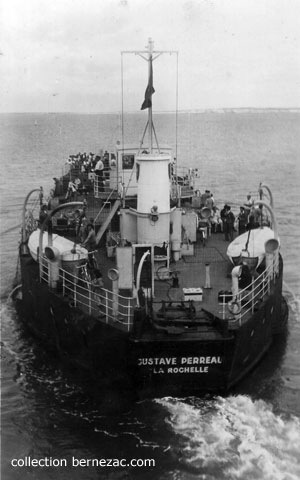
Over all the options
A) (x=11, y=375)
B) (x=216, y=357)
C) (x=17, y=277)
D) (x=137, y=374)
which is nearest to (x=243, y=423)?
(x=216, y=357)

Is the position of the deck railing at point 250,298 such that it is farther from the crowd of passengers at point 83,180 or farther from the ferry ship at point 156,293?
the crowd of passengers at point 83,180

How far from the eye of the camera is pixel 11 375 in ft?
66.2

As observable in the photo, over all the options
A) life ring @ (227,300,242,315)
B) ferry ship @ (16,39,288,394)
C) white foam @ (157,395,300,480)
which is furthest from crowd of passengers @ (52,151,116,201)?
white foam @ (157,395,300,480)

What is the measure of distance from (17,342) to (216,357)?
9290mm

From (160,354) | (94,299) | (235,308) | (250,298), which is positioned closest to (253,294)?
(250,298)

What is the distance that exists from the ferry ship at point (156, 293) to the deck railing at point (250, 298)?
0.04 m

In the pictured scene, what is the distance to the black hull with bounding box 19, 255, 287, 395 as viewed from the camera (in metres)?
16.0

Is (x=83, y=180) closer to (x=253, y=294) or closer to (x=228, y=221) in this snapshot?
(x=228, y=221)

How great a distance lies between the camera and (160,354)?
Answer: 16.0 m

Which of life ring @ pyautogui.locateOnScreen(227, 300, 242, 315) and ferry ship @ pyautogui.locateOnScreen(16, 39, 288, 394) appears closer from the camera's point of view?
ferry ship @ pyautogui.locateOnScreen(16, 39, 288, 394)

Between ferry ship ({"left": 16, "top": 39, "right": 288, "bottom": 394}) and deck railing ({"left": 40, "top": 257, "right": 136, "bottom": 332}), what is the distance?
1.7 inches

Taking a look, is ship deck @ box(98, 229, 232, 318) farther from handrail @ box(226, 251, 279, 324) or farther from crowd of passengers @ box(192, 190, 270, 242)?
crowd of passengers @ box(192, 190, 270, 242)

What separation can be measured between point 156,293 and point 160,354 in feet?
10.6

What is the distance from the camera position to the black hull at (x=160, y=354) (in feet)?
52.3
